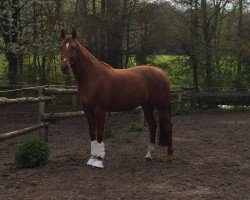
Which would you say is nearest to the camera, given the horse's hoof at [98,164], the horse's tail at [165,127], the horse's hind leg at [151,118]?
the horse's hoof at [98,164]

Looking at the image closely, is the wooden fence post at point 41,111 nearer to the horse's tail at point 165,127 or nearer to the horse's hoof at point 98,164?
the horse's hoof at point 98,164

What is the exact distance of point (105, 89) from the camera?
6152 millimetres

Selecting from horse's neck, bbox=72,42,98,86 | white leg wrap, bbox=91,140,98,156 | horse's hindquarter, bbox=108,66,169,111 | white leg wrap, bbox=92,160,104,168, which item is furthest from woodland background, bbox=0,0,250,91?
white leg wrap, bbox=92,160,104,168

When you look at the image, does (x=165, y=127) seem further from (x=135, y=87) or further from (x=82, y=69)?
(x=82, y=69)

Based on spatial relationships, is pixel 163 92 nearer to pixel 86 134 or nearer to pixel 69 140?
pixel 69 140

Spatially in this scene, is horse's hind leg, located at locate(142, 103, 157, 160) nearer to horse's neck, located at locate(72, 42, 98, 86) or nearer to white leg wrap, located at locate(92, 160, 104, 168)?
white leg wrap, located at locate(92, 160, 104, 168)

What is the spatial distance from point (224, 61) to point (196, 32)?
5.94ft

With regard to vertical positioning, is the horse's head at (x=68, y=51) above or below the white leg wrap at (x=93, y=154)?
above

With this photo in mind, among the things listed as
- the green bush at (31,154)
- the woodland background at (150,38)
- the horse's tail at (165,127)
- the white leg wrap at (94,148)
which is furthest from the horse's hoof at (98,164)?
the woodland background at (150,38)

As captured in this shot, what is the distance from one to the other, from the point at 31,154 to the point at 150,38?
40.2 feet

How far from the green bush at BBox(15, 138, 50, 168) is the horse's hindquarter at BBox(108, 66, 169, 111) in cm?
119

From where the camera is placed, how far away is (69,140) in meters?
9.21

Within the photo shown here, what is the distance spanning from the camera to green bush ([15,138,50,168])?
6.07 metres

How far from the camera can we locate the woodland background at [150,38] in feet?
55.6
